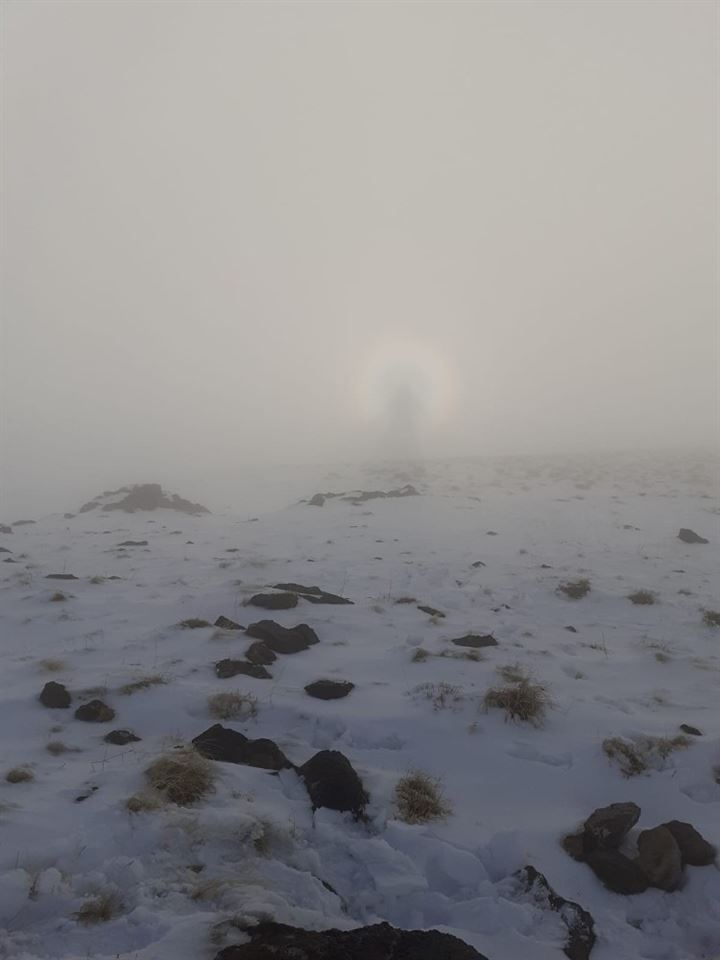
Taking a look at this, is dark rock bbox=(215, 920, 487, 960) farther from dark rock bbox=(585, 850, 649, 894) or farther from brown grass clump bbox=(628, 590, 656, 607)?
brown grass clump bbox=(628, 590, 656, 607)

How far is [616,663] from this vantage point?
938 cm

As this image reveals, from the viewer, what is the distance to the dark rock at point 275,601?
11641 millimetres

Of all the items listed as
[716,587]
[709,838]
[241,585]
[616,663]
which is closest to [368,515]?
[241,585]

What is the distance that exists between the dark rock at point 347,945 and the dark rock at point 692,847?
250cm

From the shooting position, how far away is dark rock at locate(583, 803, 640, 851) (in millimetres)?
5402

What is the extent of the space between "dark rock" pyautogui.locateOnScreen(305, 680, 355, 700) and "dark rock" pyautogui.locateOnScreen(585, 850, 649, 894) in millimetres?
3619

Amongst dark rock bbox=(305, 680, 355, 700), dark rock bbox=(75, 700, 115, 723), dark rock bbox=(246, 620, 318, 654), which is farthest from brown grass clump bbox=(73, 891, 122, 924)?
dark rock bbox=(246, 620, 318, 654)

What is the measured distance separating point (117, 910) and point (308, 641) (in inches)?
226

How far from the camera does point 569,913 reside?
4.82 meters

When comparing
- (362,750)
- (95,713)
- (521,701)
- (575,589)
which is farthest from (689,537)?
(95,713)

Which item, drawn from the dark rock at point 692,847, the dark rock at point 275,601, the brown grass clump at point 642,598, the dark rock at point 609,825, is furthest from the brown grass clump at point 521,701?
the brown grass clump at point 642,598

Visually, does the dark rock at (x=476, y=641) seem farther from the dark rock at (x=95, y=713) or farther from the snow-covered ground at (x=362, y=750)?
the dark rock at (x=95, y=713)

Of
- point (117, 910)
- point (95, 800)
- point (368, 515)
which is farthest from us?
point (368, 515)

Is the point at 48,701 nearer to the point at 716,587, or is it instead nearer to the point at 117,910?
the point at 117,910
